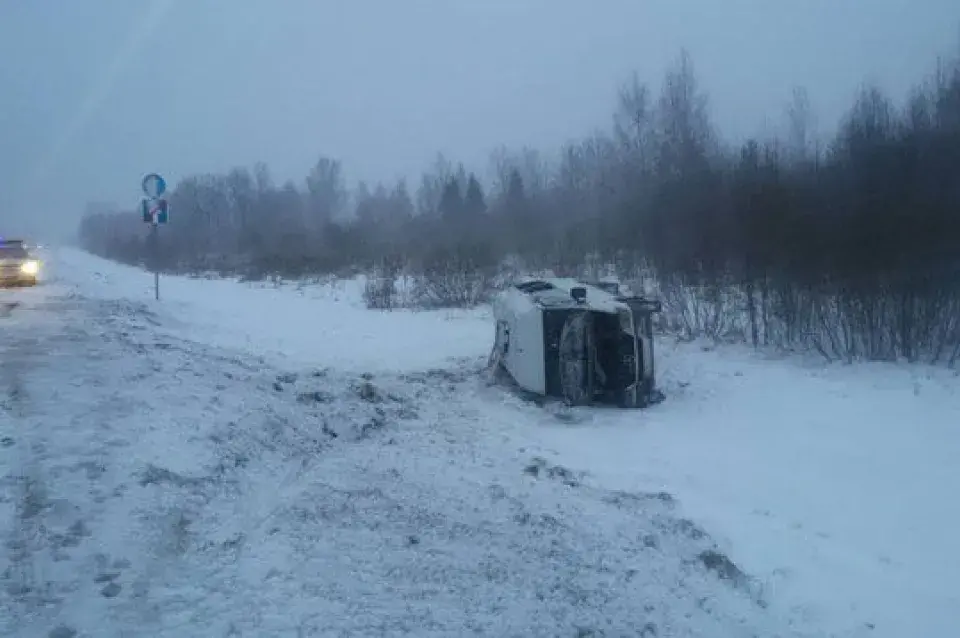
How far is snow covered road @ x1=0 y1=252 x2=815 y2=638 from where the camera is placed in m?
4.46

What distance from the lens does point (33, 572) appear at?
14.7ft

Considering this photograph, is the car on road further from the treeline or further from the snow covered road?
the snow covered road

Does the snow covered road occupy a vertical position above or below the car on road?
below

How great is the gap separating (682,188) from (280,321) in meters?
10.9

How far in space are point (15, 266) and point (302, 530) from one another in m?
29.1

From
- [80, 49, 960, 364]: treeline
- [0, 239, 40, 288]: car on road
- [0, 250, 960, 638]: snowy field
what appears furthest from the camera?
[0, 239, 40, 288]: car on road

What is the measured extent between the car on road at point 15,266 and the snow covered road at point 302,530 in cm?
2385

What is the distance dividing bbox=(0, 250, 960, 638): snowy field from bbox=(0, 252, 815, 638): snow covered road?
0.02 metres

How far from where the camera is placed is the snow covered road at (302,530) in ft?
14.6

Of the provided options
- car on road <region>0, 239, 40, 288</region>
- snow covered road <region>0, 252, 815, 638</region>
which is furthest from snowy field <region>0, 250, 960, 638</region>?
car on road <region>0, 239, 40, 288</region>

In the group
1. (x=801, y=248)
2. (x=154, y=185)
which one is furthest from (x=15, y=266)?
(x=801, y=248)

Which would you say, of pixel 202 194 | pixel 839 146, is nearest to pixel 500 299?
pixel 839 146

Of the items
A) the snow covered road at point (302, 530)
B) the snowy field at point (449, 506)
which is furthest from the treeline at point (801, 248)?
the snow covered road at point (302, 530)

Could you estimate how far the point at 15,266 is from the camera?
1157 inches
